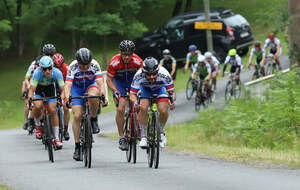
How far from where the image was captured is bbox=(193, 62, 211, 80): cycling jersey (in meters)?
25.7

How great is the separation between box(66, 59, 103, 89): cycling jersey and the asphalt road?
1.34 m

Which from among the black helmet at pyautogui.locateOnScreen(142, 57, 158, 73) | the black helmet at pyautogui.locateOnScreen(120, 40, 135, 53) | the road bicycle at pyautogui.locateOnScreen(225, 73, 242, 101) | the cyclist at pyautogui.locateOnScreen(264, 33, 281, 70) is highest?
the cyclist at pyautogui.locateOnScreen(264, 33, 281, 70)

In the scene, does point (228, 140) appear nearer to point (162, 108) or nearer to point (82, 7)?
point (162, 108)

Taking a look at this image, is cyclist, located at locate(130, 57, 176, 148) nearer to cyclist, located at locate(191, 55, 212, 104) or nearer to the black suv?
cyclist, located at locate(191, 55, 212, 104)

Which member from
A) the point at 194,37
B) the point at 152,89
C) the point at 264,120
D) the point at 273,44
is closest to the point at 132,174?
the point at 152,89

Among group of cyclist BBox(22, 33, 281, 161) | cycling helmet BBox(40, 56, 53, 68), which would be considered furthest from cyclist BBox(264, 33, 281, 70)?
cycling helmet BBox(40, 56, 53, 68)

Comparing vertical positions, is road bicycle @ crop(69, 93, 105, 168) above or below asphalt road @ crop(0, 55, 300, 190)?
above

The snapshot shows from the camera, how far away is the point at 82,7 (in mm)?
41188

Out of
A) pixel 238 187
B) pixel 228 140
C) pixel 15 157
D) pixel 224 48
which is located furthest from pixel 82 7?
pixel 238 187

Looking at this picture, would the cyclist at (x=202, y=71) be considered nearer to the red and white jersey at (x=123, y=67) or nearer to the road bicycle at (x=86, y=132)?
the red and white jersey at (x=123, y=67)

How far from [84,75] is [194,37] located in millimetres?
24324

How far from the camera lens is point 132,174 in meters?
11.4

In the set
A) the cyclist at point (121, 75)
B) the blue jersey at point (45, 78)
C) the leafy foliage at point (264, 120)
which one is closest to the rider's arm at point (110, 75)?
the cyclist at point (121, 75)

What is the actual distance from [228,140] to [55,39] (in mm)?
31955
